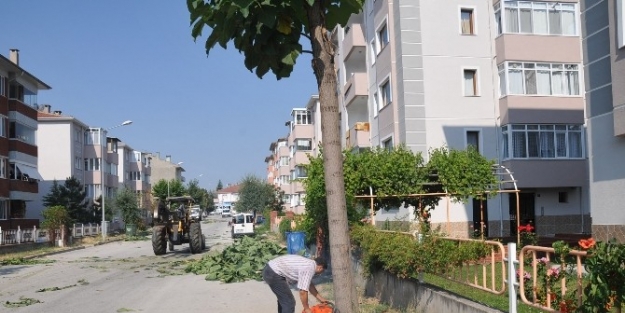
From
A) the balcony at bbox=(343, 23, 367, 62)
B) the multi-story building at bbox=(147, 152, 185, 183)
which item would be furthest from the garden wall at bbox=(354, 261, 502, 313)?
the multi-story building at bbox=(147, 152, 185, 183)

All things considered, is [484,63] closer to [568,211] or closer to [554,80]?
[554,80]

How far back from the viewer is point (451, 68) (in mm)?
27125

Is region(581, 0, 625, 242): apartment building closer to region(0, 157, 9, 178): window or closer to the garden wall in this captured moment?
the garden wall

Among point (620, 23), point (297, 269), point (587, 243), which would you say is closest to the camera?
point (587, 243)

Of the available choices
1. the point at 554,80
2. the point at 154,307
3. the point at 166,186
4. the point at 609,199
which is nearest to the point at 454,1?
the point at 554,80

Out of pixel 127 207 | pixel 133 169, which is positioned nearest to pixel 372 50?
pixel 127 207

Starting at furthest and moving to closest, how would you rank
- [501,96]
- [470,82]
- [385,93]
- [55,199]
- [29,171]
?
1. [55,199]
2. [29,171]
3. [385,93]
4. [470,82]
5. [501,96]

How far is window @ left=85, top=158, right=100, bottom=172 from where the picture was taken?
66.9 meters

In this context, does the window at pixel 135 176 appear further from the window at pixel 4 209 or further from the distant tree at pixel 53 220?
the distant tree at pixel 53 220

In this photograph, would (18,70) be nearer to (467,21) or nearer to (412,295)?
(467,21)

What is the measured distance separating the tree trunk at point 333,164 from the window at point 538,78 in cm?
2178

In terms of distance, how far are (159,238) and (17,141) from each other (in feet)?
63.7

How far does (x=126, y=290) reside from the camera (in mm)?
16875

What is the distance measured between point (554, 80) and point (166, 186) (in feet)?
238
